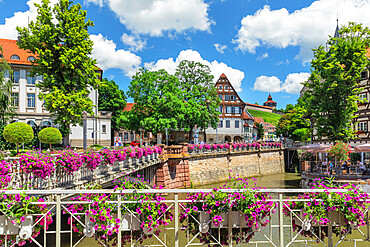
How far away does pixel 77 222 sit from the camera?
548cm

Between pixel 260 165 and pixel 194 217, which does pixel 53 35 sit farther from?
pixel 260 165

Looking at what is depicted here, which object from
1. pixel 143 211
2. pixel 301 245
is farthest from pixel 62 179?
pixel 301 245

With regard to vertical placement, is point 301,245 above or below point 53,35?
below

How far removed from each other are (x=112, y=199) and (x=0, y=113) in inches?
672

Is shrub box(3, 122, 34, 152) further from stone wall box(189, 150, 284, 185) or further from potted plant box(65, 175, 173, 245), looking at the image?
stone wall box(189, 150, 284, 185)

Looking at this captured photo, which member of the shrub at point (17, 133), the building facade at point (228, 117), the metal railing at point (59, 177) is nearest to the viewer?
the metal railing at point (59, 177)

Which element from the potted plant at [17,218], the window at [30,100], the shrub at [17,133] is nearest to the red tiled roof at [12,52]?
the window at [30,100]

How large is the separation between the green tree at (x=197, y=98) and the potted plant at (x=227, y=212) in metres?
28.3

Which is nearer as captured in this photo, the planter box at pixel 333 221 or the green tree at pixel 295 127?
the planter box at pixel 333 221

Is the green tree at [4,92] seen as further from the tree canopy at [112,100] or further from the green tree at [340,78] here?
the tree canopy at [112,100]

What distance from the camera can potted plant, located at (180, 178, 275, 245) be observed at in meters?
5.30

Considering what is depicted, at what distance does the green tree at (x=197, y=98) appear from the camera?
1436 inches

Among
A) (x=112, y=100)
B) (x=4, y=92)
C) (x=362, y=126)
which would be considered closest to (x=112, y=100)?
(x=112, y=100)

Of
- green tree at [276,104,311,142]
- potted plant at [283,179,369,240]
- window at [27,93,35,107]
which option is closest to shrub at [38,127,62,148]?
potted plant at [283,179,369,240]
